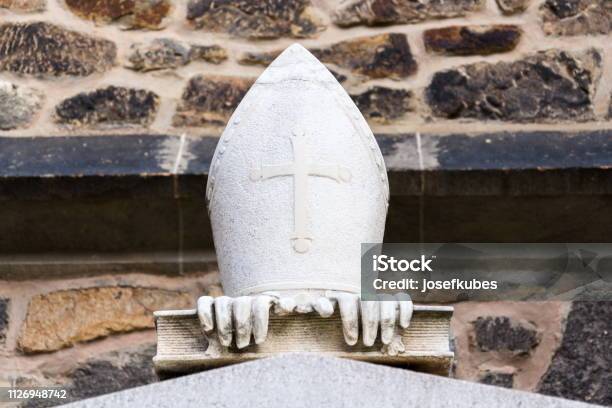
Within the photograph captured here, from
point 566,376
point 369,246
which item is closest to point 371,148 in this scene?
point 369,246

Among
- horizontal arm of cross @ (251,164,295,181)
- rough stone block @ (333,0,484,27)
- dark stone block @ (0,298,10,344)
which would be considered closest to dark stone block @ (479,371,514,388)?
rough stone block @ (333,0,484,27)

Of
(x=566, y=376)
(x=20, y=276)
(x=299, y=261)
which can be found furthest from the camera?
(x=20, y=276)

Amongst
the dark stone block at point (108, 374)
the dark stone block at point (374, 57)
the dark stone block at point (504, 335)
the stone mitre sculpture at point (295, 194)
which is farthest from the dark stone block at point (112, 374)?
the stone mitre sculpture at point (295, 194)

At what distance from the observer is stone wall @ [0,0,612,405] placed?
390 cm

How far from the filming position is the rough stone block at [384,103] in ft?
13.4

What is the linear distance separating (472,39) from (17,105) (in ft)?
3.48

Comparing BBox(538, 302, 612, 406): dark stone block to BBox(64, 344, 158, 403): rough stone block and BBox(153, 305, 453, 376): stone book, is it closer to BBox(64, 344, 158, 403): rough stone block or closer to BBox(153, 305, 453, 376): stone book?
BBox(64, 344, 158, 403): rough stone block

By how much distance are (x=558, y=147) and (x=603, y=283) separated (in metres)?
0.31

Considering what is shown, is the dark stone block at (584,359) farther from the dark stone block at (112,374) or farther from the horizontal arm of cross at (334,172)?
the horizontal arm of cross at (334,172)

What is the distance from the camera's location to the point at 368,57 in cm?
416

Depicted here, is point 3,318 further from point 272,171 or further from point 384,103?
point 272,171

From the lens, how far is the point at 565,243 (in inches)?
156

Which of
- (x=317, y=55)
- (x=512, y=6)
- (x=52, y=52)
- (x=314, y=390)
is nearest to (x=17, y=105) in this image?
(x=52, y=52)

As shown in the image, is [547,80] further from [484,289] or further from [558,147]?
[484,289]
